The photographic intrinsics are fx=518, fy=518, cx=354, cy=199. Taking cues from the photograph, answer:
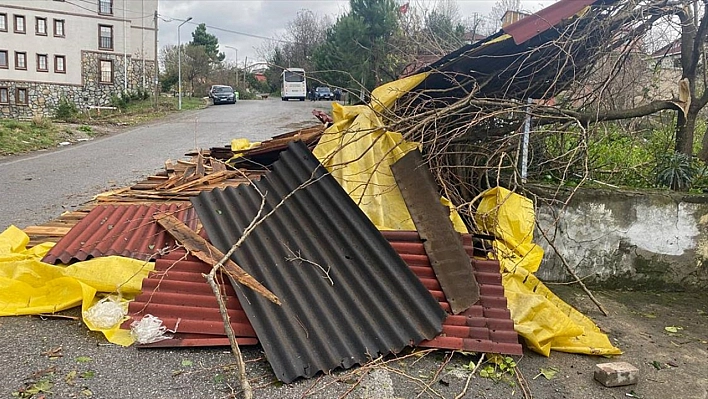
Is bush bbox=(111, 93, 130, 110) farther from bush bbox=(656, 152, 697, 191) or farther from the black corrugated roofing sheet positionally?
bush bbox=(656, 152, 697, 191)

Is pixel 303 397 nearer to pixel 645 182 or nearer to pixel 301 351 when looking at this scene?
pixel 301 351

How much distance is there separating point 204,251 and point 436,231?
180cm

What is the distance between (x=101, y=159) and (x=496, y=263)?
10.2 m

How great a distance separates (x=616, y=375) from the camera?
3.27 m

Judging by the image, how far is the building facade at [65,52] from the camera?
3262cm

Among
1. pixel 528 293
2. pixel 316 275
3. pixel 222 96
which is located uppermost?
pixel 222 96

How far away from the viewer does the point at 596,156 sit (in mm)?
5988

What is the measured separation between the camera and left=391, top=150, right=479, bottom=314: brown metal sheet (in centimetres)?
372

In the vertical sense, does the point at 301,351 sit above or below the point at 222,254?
below

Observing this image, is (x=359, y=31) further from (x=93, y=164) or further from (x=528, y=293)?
(x=528, y=293)

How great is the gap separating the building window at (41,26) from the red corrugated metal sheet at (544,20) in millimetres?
36571

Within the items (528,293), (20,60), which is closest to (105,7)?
(20,60)

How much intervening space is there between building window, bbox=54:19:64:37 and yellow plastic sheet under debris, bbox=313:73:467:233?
35.2m

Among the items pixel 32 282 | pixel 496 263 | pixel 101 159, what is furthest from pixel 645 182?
pixel 101 159
